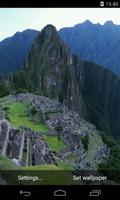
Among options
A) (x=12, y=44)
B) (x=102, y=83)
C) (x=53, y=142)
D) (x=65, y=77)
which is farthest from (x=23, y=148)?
(x=102, y=83)

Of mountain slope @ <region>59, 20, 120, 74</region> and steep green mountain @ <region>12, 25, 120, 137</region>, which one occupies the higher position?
mountain slope @ <region>59, 20, 120, 74</region>

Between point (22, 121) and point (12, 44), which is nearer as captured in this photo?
point (22, 121)

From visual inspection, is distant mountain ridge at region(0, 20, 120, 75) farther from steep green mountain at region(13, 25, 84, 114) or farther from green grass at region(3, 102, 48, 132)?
steep green mountain at region(13, 25, 84, 114)

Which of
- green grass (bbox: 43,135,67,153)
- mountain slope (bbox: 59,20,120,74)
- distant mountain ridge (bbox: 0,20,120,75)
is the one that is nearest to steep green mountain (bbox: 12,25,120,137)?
mountain slope (bbox: 59,20,120,74)

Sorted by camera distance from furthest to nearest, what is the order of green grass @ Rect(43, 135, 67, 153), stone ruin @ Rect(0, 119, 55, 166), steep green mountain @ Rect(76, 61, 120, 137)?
steep green mountain @ Rect(76, 61, 120, 137), green grass @ Rect(43, 135, 67, 153), stone ruin @ Rect(0, 119, 55, 166)

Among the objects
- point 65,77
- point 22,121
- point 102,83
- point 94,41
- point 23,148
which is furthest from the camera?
point 102,83

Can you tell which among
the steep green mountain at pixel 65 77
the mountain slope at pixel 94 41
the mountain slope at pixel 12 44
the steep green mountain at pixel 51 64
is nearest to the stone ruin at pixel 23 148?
the mountain slope at pixel 12 44

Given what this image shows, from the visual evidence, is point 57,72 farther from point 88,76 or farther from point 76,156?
point 76,156

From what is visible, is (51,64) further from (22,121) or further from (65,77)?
(22,121)

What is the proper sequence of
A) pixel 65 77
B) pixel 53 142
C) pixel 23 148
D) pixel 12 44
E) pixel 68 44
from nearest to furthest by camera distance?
pixel 23 148, pixel 53 142, pixel 12 44, pixel 68 44, pixel 65 77

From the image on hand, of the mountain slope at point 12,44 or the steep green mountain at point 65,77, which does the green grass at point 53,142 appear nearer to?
the mountain slope at point 12,44
